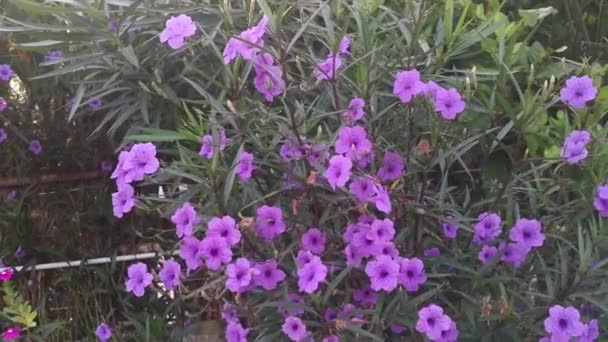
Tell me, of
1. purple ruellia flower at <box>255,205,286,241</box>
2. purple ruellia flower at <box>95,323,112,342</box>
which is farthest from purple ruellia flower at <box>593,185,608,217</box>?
purple ruellia flower at <box>95,323,112,342</box>

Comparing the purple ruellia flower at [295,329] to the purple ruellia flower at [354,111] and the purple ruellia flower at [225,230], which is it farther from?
the purple ruellia flower at [354,111]

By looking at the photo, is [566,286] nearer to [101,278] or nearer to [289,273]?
[289,273]

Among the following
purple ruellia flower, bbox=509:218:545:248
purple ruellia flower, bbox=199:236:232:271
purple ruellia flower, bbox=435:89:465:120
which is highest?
purple ruellia flower, bbox=435:89:465:120

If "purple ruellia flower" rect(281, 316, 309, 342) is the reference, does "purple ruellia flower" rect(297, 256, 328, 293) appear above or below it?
above

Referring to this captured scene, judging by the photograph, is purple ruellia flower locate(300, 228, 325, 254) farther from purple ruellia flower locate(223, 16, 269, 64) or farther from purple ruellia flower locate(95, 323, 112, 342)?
purple ruellia flower locate(95, 323, 112, 342)

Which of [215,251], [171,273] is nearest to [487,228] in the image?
[215,251]
